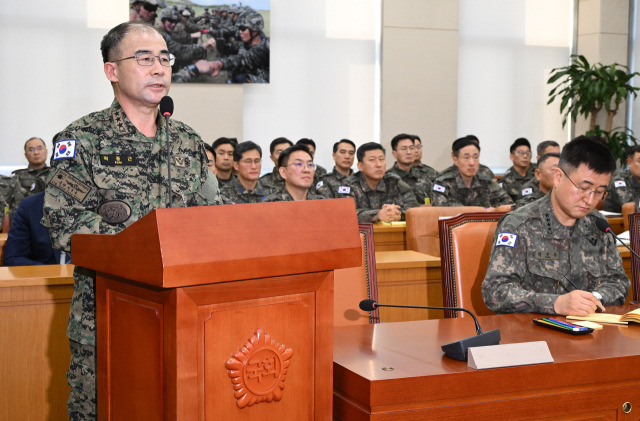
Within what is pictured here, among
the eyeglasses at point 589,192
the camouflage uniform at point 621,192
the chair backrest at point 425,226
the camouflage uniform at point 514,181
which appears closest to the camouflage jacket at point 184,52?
the camouflage uniform at point 514,181

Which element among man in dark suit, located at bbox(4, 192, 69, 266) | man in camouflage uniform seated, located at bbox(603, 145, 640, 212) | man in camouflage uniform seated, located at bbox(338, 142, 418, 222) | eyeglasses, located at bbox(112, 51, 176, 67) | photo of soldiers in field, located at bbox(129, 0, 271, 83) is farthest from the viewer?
photo of soldiers in field, located at bbox(129, 0, 271, 83)

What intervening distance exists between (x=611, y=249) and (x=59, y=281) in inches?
72.2

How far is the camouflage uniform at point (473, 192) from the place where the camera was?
6164 millimetres

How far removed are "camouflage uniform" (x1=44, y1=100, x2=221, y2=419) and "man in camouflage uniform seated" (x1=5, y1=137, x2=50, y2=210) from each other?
5.37 m

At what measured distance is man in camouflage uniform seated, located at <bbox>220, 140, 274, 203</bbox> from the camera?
6051 millimetres

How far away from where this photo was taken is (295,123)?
792 centimetres

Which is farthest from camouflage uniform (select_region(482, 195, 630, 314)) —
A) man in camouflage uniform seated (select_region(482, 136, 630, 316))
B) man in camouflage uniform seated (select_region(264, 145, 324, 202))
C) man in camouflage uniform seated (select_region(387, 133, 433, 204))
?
man in camouflage uniform seated (select_region(387, 133, 433, 204))

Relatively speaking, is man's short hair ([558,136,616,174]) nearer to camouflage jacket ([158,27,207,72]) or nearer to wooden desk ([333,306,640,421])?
wooden desk ([333,306,640,421])

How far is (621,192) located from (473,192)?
1371 millimetres

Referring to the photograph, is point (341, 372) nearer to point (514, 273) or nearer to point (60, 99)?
point (514, 273)

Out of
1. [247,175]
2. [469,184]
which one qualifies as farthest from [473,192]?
[247,175]

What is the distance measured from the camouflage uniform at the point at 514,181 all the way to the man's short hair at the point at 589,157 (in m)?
5.25

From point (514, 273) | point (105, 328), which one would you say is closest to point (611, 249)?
point (514, 273)

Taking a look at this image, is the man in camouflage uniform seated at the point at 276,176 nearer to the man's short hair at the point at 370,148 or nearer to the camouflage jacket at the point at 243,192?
the camouflage jacket at the point at 243,192
